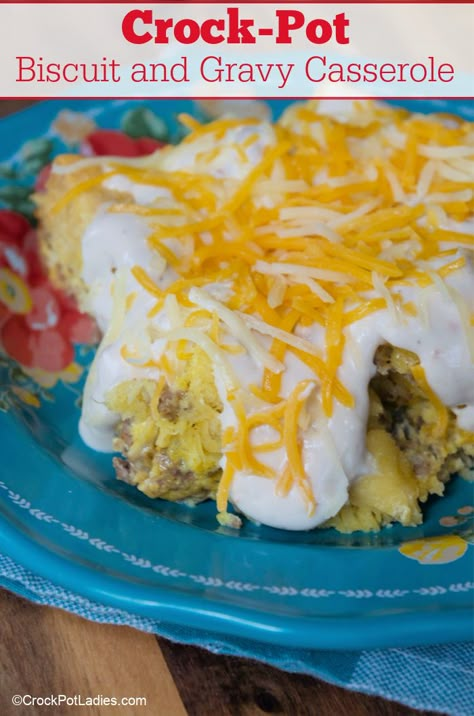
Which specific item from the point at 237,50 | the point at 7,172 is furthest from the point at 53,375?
the point at 237,50

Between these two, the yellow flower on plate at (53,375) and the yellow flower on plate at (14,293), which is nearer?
the yellow flower on plate at (53,375)

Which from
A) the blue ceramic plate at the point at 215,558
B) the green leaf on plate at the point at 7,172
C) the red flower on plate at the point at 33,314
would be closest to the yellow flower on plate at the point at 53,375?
the red flower on plate at the point at 33,314

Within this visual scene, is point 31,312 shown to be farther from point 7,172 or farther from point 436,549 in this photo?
point 436,549

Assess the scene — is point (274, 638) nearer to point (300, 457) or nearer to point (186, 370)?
point (300, 457)

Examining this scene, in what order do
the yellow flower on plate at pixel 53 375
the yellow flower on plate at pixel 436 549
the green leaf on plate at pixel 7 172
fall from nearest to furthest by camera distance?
the yellow flower on plate at pixel 436 549, the yellow flower on plate at pixel 53 375, the green leaf on plate at pixel 7 172

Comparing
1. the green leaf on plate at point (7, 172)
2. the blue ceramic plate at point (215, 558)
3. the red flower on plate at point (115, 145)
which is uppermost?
the red flower on plate at point (115, 145)

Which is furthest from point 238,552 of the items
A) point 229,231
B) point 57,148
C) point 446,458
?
point 57,148

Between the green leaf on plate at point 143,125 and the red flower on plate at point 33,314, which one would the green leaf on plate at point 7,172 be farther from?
the green leaf on plate at point 143,125
